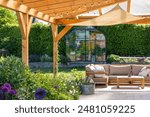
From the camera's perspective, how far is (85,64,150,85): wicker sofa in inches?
497

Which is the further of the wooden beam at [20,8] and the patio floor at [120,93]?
the patio floor at [120,93]

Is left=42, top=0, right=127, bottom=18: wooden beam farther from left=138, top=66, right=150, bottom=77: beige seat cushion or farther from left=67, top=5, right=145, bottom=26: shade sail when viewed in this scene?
left=138, top=66, right=150, bottom=77: beige seat cushion

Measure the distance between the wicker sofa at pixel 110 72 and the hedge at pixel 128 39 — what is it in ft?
23.1

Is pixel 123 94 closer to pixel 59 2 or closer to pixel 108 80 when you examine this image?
pixel 108 80

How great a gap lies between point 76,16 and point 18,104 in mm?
10120

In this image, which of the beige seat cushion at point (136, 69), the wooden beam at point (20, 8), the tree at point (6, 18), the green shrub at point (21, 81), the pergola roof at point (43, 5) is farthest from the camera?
the tree at point (6, 18)

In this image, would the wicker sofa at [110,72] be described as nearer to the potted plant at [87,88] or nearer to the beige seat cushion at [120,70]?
the beige seat cushion at [120,70]

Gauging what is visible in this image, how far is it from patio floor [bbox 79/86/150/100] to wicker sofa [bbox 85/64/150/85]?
0.35 m

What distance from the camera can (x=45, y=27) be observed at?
2119 cm

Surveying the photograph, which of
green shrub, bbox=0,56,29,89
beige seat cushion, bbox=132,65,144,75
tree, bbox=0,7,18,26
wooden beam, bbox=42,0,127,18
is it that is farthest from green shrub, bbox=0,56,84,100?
tree, bbox=0,7,18,26

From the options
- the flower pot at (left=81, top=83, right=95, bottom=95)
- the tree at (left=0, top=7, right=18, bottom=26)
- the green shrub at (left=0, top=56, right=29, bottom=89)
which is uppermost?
the tree at (left=0, top=7, right=18, bottom=26)

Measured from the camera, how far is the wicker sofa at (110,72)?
497 inches

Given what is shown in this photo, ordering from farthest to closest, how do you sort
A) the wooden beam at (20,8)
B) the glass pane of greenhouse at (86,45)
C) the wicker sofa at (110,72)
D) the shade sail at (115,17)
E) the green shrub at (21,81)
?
the glass pane of greenhouse at (86,45) → the wicker sofa at (110,72) → the shade sail at (115,17) → the wooden beam at (20,8) → the green shrub at (21,81)

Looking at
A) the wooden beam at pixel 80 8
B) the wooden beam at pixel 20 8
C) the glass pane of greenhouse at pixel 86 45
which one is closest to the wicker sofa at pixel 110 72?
the wooden beam at pixel 80 8
